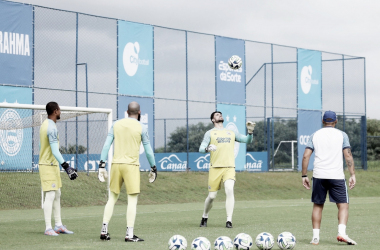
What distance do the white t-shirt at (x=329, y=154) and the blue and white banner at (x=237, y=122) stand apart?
1825 cm

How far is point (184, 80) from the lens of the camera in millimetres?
27047

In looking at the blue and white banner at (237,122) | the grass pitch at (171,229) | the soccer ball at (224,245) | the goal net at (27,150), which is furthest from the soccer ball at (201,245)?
the blue and white banner at (237,122)

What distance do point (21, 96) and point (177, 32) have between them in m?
8.93

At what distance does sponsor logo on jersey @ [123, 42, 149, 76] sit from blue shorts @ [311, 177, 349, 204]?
15611 mm

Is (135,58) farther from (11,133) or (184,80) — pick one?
(11,133)

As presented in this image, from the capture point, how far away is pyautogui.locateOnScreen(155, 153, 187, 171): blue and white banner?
1019 inches

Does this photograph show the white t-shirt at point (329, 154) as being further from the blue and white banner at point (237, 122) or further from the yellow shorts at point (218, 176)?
the blue and white banner at point (237, 122)

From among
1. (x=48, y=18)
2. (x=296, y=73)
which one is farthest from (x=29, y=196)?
(x=296, y=73)

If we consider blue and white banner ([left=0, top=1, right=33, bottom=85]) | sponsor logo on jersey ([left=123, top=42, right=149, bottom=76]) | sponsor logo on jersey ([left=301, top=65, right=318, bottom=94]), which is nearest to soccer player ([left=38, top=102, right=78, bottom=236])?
blue and white banner ([left=0, top=1, right=33, bottom=85])

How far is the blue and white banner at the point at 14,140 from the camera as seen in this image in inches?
709

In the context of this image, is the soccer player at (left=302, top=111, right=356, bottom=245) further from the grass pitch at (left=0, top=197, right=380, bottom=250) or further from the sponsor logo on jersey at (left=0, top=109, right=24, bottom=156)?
the sponsor logo on jersey at (left=0, top=109, right=24, bottom=156)

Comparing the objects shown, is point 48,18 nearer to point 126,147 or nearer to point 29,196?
point 29,196

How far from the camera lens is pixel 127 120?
9.55m

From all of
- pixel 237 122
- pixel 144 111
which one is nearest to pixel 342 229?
pixel 144 111
